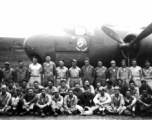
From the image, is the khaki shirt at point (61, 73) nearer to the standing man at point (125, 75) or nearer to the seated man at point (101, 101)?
the seated man at point (101, 101)

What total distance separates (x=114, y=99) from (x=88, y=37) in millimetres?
4036

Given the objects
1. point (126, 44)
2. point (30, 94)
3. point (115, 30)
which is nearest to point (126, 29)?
point (115, 30)

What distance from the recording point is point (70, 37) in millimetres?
11320

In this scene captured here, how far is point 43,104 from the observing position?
8.46 meters

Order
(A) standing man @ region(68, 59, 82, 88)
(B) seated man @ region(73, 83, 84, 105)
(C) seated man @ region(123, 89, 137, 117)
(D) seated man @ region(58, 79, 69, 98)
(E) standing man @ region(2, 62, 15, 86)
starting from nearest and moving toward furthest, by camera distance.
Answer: (C) seated man @ region(123, 89, 137, 117) < (B) seated man @ region(73, 83, 84, 105) < (D) seated man @ region(58, 79, 69, 98) < (E) standing man @ region(2, 62, 15, 86) < (A) standing man @ region(68, 59, 82, 88)

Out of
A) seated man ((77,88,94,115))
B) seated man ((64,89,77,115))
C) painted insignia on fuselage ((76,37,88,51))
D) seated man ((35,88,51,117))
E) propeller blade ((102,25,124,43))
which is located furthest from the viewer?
propeller blade ((102,25,124,43))

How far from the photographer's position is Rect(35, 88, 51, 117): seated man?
27.1 feet

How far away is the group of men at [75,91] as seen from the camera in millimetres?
8469

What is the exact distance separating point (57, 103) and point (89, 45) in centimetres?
409

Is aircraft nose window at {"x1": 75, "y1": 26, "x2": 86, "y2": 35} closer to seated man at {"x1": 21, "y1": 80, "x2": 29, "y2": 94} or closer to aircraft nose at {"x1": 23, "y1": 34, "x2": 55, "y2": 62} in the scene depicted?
aircraft nose at {"x1": 23, "y1": 34, "x2": 55, "y2": 62}

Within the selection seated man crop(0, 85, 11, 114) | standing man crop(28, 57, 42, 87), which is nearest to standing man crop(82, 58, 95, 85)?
standing man crop(28, 57, 42, 87)

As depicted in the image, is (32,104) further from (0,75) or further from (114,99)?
(114,99)

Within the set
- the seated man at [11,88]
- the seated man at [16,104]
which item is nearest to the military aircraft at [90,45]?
the seated man at [11,88]

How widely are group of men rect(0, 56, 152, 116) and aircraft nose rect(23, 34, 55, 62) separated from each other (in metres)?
1.03
